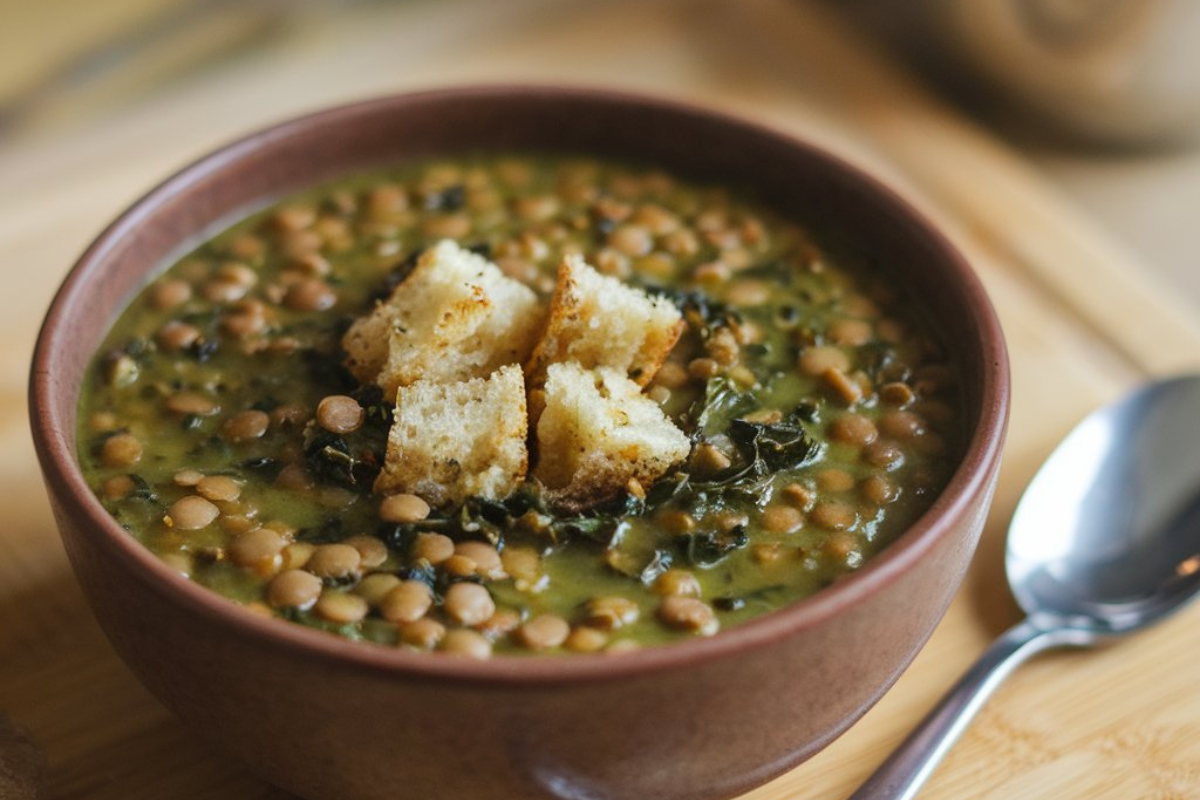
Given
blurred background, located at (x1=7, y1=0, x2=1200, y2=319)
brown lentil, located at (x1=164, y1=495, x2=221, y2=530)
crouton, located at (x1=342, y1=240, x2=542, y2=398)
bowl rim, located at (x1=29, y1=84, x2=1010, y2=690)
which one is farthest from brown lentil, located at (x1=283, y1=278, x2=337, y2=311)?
blurred background, located at (x1=7, y1=0, x2=1200, y2=319)

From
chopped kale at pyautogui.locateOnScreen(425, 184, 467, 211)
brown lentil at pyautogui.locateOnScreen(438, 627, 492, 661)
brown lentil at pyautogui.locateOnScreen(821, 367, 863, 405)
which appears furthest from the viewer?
chopped kale at pyautogui.locateOnScreen(425, 184, 467, 211)

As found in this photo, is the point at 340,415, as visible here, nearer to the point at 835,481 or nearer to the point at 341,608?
the point at 341,608

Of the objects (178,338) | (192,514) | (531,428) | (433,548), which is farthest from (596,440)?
(178,338)

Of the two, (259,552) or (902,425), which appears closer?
(259,552)

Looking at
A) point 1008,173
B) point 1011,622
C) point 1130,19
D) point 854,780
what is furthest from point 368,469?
point 1130,19

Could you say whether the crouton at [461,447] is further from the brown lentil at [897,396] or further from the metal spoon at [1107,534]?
the metal spoon at [1107,534]

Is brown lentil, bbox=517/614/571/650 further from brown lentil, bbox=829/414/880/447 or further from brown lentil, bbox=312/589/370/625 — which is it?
brown lentil, bbox=829/414/880/447

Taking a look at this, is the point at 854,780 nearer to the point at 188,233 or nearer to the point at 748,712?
the point at 748,712
